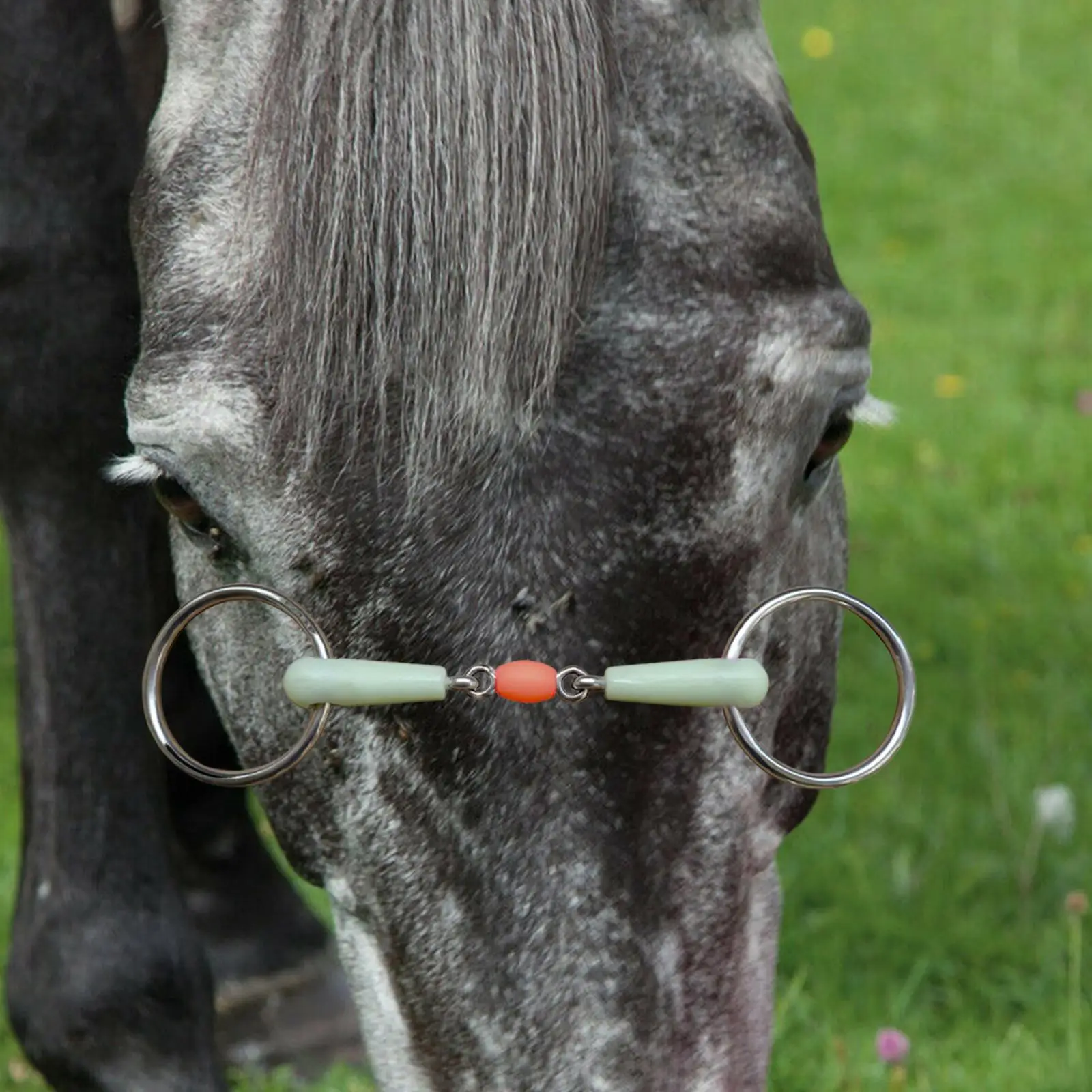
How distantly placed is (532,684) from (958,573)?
3.60m

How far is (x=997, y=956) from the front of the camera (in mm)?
3311

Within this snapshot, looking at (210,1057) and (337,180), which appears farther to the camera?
(210,1057)

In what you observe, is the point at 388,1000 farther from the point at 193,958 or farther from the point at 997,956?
the point at 997,956

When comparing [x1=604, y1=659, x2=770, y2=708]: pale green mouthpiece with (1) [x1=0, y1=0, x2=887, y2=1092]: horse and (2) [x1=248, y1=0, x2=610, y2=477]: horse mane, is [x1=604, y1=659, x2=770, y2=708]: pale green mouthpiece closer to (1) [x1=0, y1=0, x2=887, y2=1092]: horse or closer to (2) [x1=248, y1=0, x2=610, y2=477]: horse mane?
(1) [x1=0, y1=0, x2=887, y2=1092]: horse

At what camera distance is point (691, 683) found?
5.68ft

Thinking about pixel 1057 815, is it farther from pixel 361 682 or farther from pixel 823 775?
pixel 361 682

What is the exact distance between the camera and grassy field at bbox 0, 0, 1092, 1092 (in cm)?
314

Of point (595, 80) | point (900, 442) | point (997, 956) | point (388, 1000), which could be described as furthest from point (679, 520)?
point (900, 442)

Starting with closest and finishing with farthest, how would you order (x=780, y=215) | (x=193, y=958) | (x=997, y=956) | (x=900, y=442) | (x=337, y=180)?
1. (x=337, y=180)
2. (x=780, y=215)
3. (x=193, y=958)
4. (x=997, y=956)
5. (x=900, y=442)

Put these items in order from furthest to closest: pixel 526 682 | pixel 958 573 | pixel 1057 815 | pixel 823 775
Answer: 1. pixel 958 573
2. pixel 1057 815
3. pixel 823 775
4. pixel 526 682

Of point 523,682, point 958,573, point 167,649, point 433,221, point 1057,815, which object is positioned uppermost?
point 433,221

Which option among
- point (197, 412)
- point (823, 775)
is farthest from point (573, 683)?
point (197, 412)

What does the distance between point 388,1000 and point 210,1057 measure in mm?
585

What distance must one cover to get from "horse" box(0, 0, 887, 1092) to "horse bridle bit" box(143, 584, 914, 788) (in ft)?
0.10
